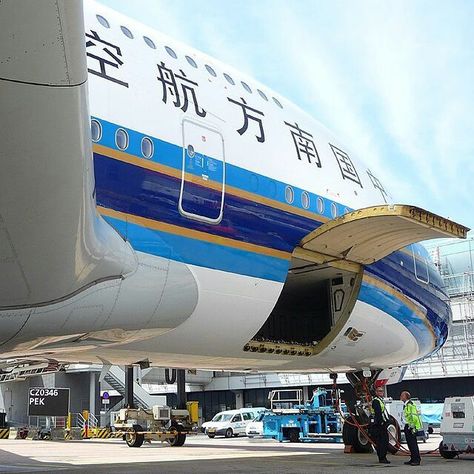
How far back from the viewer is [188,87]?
7.73 meters

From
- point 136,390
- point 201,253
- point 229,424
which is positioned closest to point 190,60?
point 201,253

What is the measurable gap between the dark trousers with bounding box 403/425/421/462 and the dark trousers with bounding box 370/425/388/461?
1.32ft

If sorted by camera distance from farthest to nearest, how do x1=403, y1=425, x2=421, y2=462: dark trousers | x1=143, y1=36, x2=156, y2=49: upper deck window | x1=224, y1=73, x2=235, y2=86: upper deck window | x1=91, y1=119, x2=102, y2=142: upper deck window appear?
x1=403, y1=425, x2=421, y2=462: dark trousers → x1=224, y1=73, x2=235, y2=86: upper deck window → x1=143, y1=36, x2=156, y2=49: upper deck window → x1=91, y1=119, x2=102, y2=142: upper deck window

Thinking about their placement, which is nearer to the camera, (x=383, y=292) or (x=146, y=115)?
(x=146, y=115)

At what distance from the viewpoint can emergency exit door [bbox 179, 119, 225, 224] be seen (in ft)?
24.0

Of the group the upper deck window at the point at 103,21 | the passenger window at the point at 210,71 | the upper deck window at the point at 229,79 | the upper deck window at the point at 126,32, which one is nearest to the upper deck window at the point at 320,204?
the upper deck window at the point at 229,79

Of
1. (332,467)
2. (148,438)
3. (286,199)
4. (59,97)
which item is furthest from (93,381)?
(59,97)

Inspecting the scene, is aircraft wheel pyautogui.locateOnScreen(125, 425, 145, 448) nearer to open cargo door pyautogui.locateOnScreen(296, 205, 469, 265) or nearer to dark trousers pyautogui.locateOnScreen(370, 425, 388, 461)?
dark trousers pyautogui.locateOnScreen(370, 425, 388, 461)

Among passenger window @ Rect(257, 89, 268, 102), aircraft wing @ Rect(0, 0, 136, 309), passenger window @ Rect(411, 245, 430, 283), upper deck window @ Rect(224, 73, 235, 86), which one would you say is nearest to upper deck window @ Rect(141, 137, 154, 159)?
upper deck window @ Rect(224, 73, 235, 86)

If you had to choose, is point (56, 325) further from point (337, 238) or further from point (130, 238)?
point (337, 238)

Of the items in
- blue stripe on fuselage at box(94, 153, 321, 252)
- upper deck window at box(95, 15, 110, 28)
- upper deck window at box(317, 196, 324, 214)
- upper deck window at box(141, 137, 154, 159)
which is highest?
upper deck window at box(95, 15, 110, 28)

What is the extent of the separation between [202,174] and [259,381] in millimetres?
39192

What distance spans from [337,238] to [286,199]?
3.50 feet

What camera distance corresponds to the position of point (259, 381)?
45.3m
